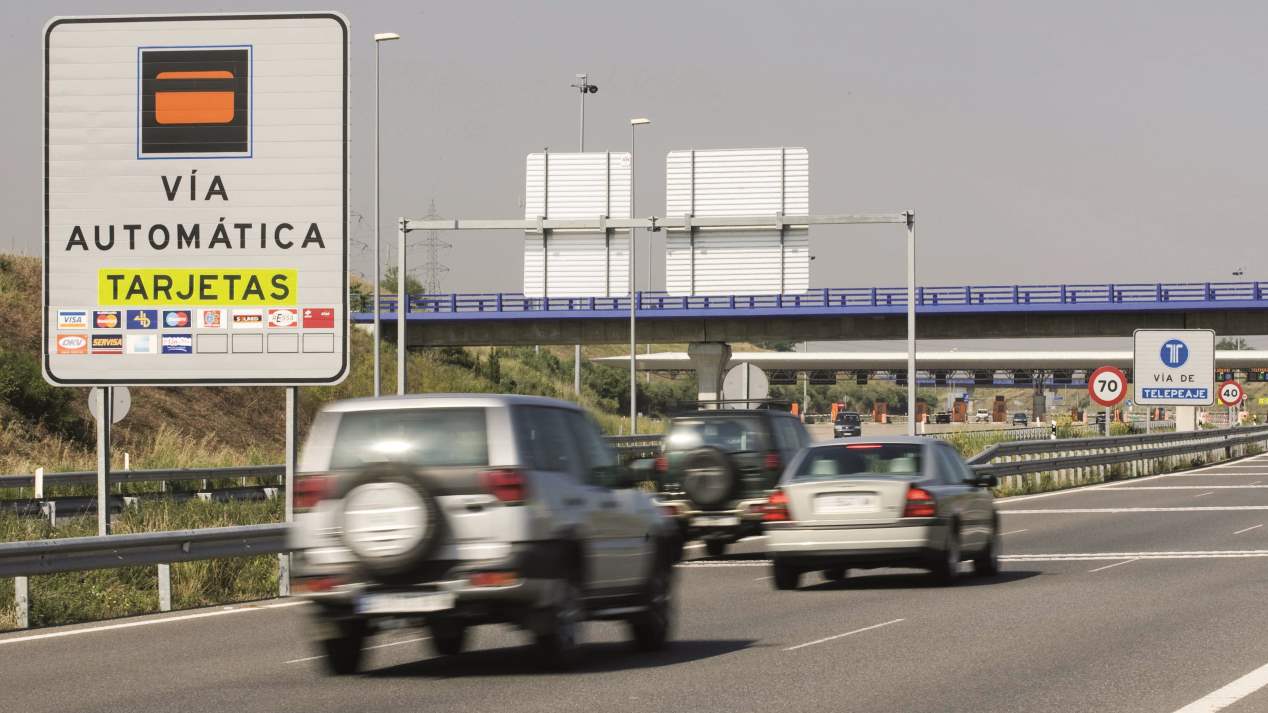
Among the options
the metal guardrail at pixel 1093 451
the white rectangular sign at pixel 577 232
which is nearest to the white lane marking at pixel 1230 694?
the metal guardrail at pixel 1093 451

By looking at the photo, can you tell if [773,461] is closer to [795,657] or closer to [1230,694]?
[795,657]

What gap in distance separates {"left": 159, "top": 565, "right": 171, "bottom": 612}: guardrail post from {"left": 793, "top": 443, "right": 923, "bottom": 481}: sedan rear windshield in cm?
630

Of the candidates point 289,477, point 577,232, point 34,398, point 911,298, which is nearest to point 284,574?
point 289,477

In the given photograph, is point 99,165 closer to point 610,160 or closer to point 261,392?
point 610,160

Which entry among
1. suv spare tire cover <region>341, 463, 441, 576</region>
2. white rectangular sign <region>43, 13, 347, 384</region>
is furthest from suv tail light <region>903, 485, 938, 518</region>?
suv spare tire cover <region>341, 463, 441, 576</region>

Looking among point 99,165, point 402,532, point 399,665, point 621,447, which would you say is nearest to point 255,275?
point 99,165

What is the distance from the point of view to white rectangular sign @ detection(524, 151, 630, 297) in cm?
4022

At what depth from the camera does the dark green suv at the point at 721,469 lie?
74.8 ft

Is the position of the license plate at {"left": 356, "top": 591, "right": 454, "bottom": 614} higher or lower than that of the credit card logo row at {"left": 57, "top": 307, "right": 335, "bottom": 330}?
lower

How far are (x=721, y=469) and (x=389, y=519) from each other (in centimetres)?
1212

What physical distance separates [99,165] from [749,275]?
67.6 ft

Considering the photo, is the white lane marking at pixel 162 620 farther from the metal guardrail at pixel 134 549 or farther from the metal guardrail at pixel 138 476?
the metal guardrail at pixel 138 476

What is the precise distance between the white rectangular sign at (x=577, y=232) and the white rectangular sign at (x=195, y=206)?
62.3 feet

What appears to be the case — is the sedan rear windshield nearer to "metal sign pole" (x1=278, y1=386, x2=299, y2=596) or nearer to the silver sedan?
the silver sedan
